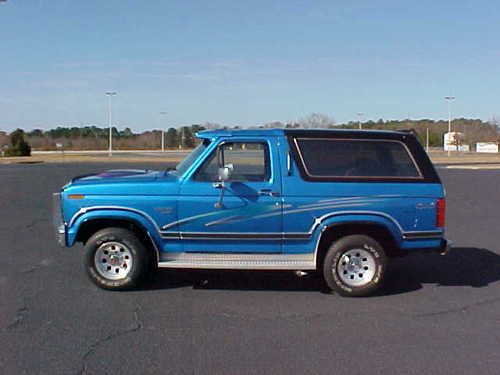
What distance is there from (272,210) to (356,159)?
1.24 meters

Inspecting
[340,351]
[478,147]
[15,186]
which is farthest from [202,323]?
[478,147]

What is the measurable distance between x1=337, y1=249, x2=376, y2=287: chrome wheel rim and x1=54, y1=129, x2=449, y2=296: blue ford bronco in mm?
12

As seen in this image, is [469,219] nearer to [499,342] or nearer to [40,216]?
[499,342]

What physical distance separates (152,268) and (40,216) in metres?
6.96

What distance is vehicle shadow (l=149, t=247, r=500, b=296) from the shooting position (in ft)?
22.7

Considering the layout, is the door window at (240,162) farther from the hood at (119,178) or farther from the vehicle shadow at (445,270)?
the vehicle shadow at (445,270)

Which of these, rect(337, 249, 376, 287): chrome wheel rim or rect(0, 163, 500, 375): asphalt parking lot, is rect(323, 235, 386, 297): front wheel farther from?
rect(0, 163, 500, 375): asphalt parking lot

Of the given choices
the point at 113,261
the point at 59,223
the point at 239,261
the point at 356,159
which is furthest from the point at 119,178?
the point at 356,159

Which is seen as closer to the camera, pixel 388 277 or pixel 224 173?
pixel 224 173

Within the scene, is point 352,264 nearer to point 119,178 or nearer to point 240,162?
point 240,162

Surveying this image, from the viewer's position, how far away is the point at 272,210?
20.7 feet

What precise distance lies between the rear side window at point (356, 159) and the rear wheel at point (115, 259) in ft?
7.51

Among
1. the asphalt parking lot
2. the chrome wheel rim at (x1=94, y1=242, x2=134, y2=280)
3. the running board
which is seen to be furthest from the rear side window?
the chrome wheel rim at (x1=94, y1=242, x2=134, y2=280)

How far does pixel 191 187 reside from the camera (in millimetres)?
6332
